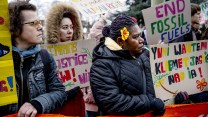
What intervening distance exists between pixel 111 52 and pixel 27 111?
0.95m

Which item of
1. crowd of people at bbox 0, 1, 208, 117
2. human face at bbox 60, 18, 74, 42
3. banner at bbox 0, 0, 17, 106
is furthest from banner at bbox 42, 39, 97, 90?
banner at bbox 0, 0, 17, 106

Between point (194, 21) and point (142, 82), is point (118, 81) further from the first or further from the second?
point (194, 21)

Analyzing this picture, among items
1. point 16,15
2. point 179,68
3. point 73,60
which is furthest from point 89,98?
point 16,15

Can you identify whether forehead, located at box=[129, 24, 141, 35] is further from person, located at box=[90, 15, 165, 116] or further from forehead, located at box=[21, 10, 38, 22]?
forehead, located at box=[21, 10, 38, 22]

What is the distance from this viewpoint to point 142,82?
3.43 meters

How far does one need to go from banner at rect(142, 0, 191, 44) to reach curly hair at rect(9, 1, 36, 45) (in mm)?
1327

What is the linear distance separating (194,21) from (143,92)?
8.85 feet

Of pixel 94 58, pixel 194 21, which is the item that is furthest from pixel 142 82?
pixel 194 21

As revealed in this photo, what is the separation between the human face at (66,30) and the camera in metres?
4.73

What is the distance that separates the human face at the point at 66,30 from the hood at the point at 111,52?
52.3 inches

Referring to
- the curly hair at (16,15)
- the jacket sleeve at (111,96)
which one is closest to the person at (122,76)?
the jacket sleeve at (111,96)

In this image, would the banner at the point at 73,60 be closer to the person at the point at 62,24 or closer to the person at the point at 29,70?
the person at the point at 62,24

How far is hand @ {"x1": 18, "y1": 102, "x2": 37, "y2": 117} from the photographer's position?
2.83 m

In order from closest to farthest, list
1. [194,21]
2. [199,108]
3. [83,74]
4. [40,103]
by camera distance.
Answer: [40,103] → [199,108] → [83,74] → [194,21]
